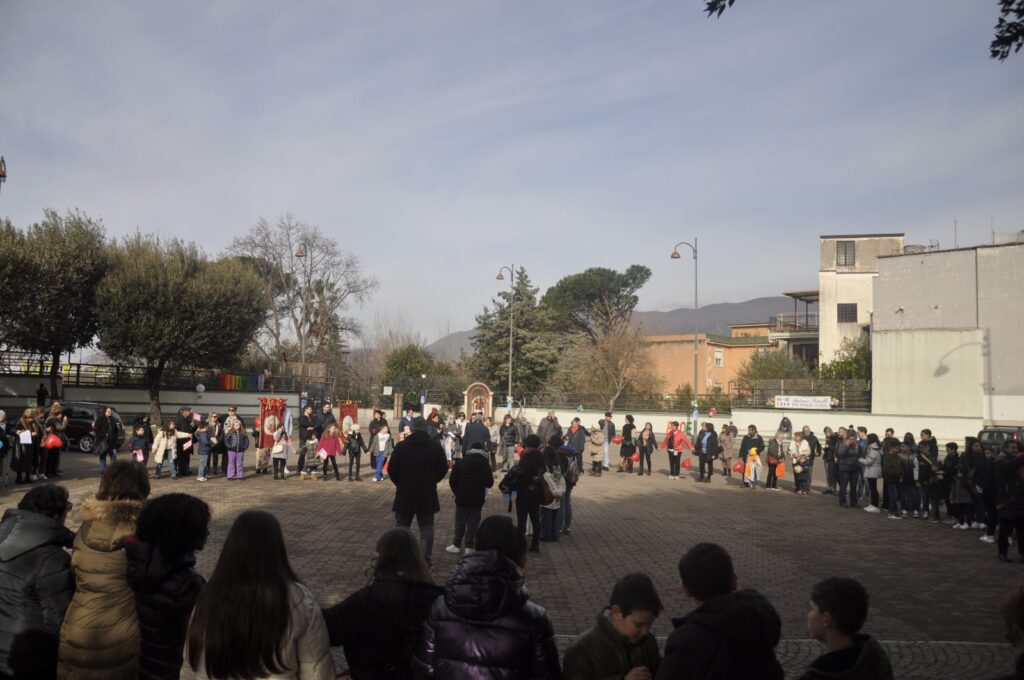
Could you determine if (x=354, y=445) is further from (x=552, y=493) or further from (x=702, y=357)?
(x=702, y=357)

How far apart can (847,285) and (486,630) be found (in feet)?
191


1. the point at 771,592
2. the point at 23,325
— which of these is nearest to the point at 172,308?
the point at 23,325

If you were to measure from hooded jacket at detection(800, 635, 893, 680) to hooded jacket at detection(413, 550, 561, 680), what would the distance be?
1.08 meters

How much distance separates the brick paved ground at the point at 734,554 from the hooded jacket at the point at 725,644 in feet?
11.8

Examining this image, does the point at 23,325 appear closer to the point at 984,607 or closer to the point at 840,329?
the point at 984,607

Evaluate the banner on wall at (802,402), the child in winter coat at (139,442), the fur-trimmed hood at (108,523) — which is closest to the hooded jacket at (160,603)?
the fur-trimmed hood at (108,523)

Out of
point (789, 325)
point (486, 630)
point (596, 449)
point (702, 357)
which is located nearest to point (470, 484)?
point (486, 630)

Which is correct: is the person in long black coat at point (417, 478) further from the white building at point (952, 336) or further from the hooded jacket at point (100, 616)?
the white building at point (952, 336)

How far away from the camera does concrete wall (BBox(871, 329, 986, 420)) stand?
1558 inches

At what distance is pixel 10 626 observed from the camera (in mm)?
4223

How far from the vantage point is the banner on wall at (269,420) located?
66.6 ft

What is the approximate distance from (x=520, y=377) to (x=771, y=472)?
36.5m

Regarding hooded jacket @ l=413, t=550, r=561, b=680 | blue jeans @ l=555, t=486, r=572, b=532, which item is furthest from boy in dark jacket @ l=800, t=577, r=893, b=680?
blue jeans @ l=555, t=486, r=572, b=532

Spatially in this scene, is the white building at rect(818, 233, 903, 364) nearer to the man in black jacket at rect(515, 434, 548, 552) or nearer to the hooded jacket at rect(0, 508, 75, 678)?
the man in black jacket at rect(515, 434, 548, 552)
